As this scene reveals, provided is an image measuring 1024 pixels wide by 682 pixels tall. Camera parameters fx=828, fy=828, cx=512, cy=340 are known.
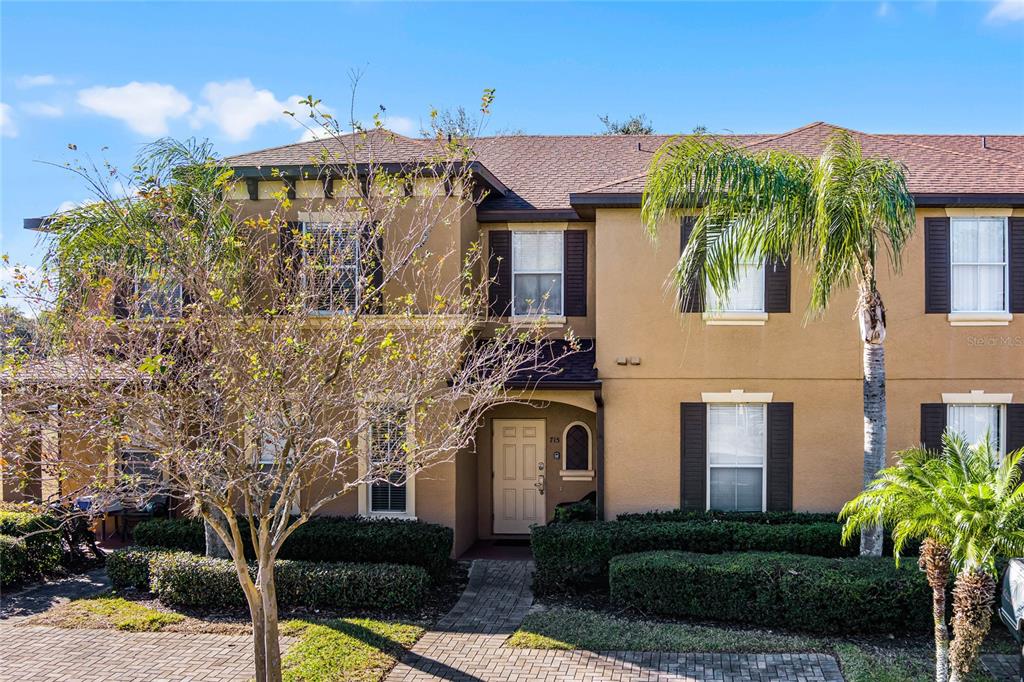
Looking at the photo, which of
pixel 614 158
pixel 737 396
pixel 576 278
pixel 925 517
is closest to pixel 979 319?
pixel 737 396

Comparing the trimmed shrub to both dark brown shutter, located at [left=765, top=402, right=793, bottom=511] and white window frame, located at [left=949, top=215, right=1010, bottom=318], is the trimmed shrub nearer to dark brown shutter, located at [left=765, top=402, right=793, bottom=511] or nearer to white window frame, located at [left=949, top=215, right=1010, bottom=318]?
dark brown shutter, located at [left=765, top=402, right=793, bottom=511]

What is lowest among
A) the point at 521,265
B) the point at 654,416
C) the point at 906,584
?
the point at 906,584

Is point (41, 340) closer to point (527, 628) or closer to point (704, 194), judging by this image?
point (527, 628)

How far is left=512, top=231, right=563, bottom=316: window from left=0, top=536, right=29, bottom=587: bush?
8.60 metres

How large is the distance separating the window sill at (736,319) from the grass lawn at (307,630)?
6.55 metres

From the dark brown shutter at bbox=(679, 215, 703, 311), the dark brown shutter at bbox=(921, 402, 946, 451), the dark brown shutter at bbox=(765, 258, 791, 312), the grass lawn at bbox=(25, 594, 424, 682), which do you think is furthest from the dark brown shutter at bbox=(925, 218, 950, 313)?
the grass lawn at bbox=(25, 594, 424, 682)

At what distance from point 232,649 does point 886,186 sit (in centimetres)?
997

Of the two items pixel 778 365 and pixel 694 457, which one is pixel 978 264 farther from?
pixel 694 457

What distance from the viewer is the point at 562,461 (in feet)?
50.5

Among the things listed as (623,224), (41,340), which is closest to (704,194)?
(623,224)

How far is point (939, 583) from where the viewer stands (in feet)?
27.0

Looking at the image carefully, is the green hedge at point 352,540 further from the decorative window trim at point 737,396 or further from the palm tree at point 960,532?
the palm tree at point 960,532

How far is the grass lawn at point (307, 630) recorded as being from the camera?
30.0 feet

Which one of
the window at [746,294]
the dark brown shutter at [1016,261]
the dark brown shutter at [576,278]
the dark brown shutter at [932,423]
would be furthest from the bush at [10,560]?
the dark brown shutter at [1016,261]
